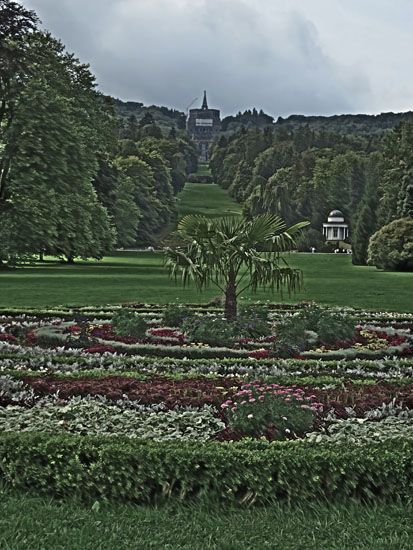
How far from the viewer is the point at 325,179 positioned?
8112 cm

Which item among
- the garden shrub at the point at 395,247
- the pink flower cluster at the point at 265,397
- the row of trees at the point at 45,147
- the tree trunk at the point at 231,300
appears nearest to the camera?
the pink flower cluster at the point at 265,397

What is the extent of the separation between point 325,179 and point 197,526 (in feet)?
257

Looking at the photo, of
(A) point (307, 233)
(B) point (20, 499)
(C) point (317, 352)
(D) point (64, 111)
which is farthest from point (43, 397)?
(A) point (307, 233)

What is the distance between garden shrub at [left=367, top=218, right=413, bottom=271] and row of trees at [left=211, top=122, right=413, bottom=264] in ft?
18.1

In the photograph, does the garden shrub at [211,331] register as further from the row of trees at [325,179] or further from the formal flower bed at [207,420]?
the row of trees at [325,179]

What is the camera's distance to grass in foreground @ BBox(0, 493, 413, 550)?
4520 mm

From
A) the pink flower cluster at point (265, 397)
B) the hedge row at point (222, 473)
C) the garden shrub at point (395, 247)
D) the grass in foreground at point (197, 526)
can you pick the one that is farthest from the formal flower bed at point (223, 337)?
the garden shrub at point (395, 247)

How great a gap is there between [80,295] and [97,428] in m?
16.0

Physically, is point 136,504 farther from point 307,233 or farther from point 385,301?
point 307,233

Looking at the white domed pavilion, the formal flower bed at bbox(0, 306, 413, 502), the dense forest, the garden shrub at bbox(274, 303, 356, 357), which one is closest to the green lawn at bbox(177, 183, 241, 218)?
the dense forest

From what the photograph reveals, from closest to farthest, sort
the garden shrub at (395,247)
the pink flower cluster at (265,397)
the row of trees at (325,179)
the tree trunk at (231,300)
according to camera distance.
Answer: the pink flower cluster at (265,397) → the tree trunk at (231,300) → the garden shrub at (395,247) → the row of trees at (325,179)

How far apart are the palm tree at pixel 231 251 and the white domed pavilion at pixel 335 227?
60.1 metres

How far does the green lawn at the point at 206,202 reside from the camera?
100119 millimetres

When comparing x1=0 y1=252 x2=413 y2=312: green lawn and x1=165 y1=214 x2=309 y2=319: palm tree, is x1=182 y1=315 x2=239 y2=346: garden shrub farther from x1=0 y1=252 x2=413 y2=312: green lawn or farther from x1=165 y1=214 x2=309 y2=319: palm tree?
x1=0 y1=252 x2=413 y2=312: green lawn
